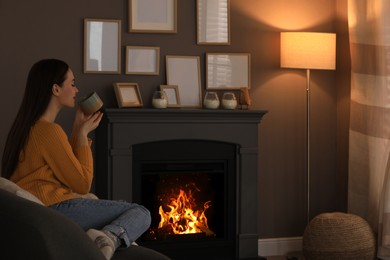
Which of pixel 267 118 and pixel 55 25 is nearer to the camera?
pixel 55 25

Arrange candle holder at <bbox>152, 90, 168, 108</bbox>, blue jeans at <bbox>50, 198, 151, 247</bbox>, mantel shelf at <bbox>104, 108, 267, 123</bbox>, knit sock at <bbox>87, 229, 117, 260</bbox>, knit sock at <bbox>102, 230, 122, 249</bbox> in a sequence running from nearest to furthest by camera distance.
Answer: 1. knit sock at <bbox>87, 229, 117, 260</bbox>
2. knit sock at <bbox>102, 230, 122, 249</bbox>
3. blue jeans at <bbox>50, 198, 151, 247</bbox>
4. mantel shelf at <bbox>104, 108, 267, 123</bbox>
5. candle holder at <bbox>152, 90, 168, 108</bbox>

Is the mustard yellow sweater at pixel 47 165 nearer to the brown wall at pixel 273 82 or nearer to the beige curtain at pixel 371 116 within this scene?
A: the brown wall at pixel 273 82

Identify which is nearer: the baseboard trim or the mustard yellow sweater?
the mustard yellow sweater

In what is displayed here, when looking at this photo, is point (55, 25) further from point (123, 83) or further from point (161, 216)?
point (161, 216)

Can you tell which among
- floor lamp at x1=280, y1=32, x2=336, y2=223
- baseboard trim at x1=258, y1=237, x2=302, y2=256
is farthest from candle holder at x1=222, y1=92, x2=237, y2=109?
baseboard trim at x1=258, y1=237, x2=302, y2=256

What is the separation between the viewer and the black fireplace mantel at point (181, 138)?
16.4ft

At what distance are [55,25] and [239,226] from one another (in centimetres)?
181

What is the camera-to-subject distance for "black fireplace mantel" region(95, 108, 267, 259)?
5004 millimetres

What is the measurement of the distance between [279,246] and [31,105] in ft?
9.02

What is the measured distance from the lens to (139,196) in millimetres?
5137

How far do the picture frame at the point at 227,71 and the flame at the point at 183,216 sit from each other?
2.56 feet

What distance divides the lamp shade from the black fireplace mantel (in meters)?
0.43

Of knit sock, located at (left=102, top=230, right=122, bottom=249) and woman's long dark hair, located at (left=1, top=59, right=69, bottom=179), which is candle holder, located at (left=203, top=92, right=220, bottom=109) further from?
knit sock, located at (left=102, top=230, right=122, bottom=249)

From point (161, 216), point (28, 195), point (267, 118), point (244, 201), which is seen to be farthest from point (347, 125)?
point (28, 195)
